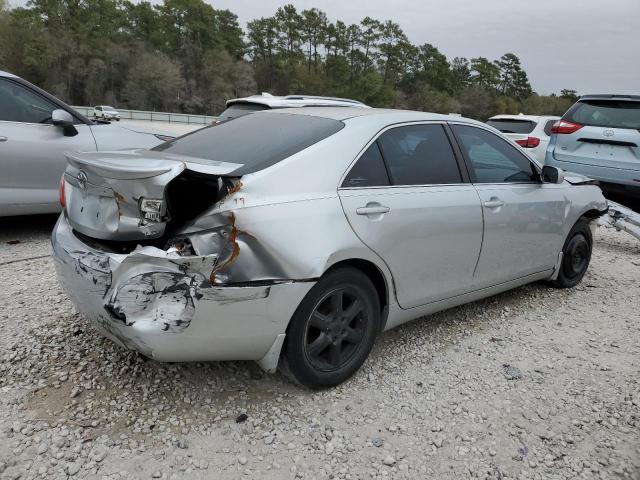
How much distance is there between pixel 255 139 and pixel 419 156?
41.9 inches

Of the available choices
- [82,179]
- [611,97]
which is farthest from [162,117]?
[82,179]

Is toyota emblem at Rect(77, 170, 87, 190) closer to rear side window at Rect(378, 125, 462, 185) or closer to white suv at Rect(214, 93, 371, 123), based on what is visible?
rear side window at Rect(378, 125, 462, 185)

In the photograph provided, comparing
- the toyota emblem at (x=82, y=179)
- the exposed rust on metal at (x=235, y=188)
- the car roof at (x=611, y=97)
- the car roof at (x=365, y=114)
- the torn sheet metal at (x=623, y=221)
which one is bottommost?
the torn sheet metal at (x=623, y=221)

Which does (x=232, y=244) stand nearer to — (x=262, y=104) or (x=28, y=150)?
(x=28, y=150)

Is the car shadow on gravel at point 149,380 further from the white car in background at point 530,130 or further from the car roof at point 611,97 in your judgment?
the white car in background at point 530,130

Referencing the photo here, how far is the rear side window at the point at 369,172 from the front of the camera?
115 inches

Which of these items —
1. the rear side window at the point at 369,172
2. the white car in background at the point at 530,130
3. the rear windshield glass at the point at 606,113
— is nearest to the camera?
the rear side window at the point at 369,172

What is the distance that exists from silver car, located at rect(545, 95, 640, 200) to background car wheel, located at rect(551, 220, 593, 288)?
279 cm

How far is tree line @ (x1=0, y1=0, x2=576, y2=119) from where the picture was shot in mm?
66875

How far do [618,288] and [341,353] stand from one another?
3498 millimetres

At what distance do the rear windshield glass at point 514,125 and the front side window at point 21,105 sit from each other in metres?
8.59

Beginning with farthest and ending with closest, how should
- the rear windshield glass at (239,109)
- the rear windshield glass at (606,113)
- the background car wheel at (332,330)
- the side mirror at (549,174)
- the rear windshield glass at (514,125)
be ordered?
the rear windshield glass at (514,125) < the rear windshield glass at (239,109) < the rear windshield glass at (606,113) < the side mirror at (549,174) < the background car wheel at (332,330)

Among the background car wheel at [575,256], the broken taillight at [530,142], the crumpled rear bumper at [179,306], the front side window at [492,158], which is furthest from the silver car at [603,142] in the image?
the crumpled rear bumper at [179,306]

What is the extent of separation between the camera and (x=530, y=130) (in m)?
10.8
